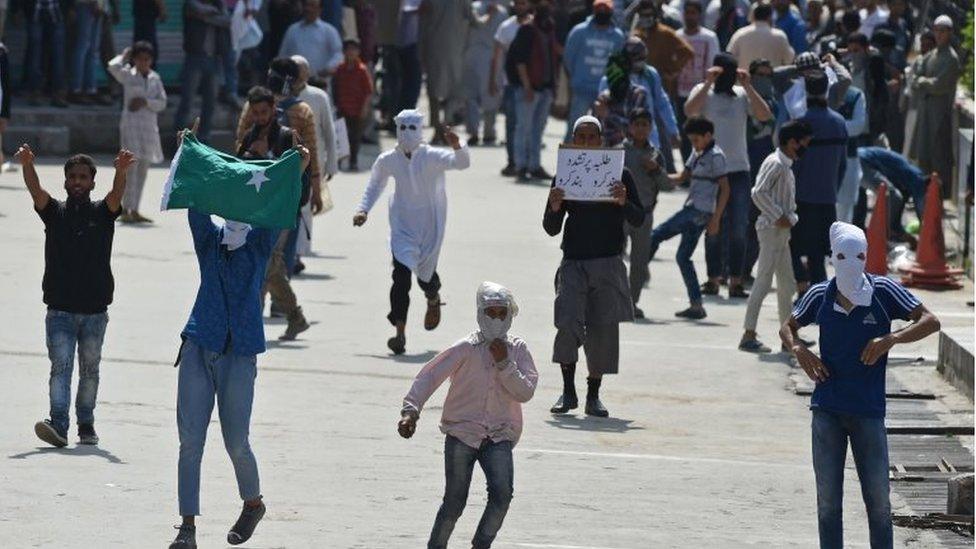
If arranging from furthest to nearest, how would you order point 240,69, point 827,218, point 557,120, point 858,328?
point 557,120
point 240,69
point 827,218
point 858,328

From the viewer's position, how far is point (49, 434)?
36.3 ft

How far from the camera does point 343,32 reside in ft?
87.9

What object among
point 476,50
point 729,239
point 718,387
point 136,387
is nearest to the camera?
point 136,387

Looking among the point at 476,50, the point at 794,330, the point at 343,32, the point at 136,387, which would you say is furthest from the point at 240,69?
the point at 794,330

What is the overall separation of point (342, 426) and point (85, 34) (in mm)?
12185

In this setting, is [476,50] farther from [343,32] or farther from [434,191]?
[434,191]

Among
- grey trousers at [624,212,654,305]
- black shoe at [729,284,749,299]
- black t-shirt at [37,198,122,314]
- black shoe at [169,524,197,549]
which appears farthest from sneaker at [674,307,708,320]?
black shoe at [169,524,197,549]

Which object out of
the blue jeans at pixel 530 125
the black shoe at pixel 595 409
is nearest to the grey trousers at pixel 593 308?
the black shoe at pixel 595 409

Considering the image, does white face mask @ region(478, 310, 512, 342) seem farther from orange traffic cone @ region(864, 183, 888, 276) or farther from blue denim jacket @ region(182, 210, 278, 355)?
orange traffic cone @ region(864, 183, 888, 276)

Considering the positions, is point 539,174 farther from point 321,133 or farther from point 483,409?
point 483,409

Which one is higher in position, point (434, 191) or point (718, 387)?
point (434, 191)

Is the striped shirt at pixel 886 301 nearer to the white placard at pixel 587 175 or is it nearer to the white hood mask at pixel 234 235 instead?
the white hood mask at pixel 234 235

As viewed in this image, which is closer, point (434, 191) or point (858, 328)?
point (858, 328)

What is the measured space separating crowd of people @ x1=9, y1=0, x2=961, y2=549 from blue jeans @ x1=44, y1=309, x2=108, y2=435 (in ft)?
0.04
